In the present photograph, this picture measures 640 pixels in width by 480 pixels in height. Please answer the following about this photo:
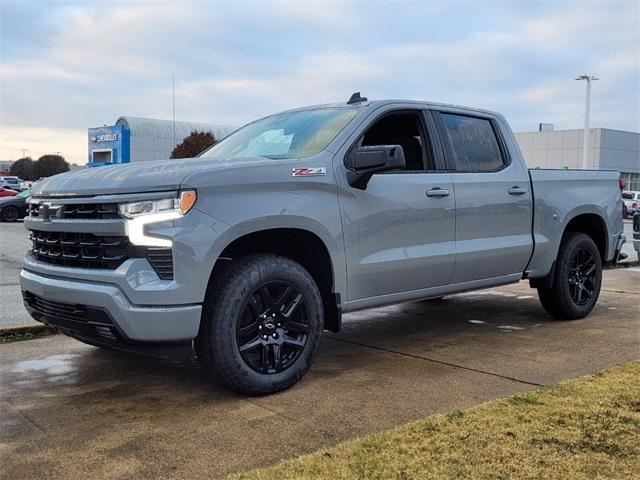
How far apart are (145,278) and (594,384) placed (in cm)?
295

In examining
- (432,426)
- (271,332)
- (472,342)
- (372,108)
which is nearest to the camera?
(432,426)

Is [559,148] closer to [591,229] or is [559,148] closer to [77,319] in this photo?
[591,229]

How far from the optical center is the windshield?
4.92m

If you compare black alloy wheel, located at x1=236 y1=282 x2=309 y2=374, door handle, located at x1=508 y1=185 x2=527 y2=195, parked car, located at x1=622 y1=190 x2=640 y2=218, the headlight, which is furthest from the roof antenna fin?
parked car, located at x1=622 y1=190 x2=640 y2=218

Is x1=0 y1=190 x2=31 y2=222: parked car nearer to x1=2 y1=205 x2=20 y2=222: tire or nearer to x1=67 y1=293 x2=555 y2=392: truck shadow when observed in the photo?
x1=2 y1=205 x2=20 y2=222: tire

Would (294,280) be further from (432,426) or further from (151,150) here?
(151,150)

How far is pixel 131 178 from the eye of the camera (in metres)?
4.01

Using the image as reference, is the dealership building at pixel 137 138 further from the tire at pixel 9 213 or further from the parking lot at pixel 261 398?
the parking lot at pixel 261 398

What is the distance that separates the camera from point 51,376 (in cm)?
482

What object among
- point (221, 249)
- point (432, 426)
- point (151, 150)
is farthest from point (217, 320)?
point (151, 150)

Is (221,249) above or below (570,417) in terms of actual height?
above

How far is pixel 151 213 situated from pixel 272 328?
1.07m

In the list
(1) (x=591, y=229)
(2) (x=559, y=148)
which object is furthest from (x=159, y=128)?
(1) (x=591, y=229)


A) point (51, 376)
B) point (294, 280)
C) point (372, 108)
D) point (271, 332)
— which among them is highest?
point (372, 108)
